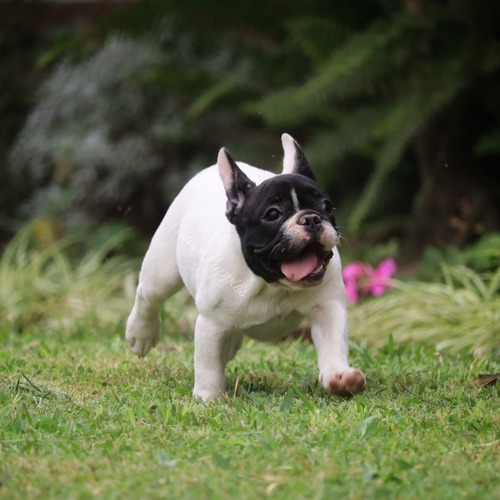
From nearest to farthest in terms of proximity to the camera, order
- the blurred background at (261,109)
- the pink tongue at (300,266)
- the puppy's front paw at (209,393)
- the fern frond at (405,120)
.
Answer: the pink tongue at (300,266) → the puppy's front paw at (209,393) → the fern frond at (405,120) → the blurred background at (261,109)

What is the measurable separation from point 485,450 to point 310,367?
70.7 inches

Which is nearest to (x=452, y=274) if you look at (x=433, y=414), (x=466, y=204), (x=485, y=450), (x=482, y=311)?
(x=482, y=311)

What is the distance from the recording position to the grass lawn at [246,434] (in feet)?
8.60

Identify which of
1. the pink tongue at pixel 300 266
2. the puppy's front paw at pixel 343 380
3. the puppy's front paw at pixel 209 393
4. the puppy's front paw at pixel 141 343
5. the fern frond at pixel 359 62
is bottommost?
the puppy's front paw at pixel 141 343

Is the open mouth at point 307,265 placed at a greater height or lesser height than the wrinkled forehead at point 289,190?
lesser

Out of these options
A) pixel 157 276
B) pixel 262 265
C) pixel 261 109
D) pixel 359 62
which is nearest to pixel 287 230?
pixel 262 265

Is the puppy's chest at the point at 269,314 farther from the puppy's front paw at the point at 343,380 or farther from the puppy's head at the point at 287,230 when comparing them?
the puppy's front paw at the point at 343,380

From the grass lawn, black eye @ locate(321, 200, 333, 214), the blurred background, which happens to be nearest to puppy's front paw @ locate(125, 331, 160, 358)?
the grass lawn

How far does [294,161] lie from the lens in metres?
3.81

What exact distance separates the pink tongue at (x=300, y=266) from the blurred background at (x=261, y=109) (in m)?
2.43

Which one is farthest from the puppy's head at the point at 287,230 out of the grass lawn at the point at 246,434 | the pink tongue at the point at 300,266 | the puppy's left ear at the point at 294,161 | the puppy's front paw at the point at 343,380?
the grass lawn at the point at 246,434

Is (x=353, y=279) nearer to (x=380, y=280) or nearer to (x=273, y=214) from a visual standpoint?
(x=380, y=280)

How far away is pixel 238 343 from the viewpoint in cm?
434

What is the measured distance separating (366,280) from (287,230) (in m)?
3.58
